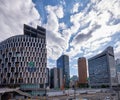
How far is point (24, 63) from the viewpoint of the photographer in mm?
127500

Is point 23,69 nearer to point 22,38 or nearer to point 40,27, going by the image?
point 22,38

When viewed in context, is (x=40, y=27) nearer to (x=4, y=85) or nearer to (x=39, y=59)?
(x=39, y=59)

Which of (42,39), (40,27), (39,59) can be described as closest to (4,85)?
(39,59)

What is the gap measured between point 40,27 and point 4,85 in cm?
5585

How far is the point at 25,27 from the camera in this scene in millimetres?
144625

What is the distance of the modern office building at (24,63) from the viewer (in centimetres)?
12531

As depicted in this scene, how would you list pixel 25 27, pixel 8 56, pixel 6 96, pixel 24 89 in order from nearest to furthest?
pixel 6 96
pixel 24 89
pixel 8 56
pixel 25 27

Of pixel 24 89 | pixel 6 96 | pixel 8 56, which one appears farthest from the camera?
pixel 8 56

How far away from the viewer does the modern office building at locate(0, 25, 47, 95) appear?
125 m

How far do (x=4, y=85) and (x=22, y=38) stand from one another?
36375 millimetres

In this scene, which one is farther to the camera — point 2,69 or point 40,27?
point 40,27

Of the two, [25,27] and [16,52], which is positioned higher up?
[25,27]

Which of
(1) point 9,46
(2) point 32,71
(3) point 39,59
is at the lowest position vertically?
(2) point 32,71

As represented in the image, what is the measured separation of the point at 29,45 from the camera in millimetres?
132250
